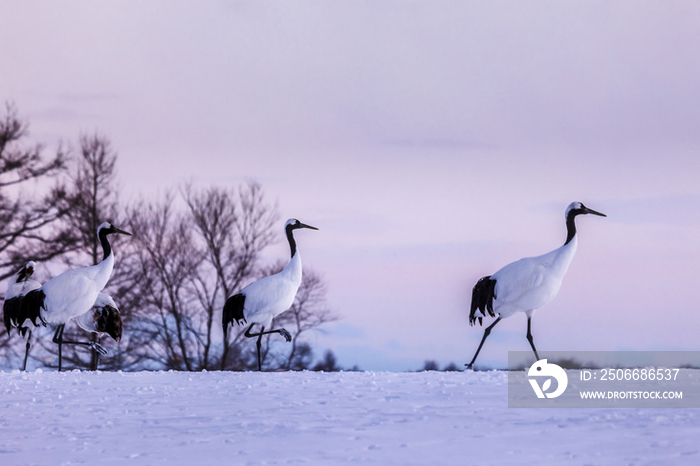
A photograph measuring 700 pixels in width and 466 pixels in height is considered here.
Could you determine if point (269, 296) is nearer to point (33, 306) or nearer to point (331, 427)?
point (33, 306)

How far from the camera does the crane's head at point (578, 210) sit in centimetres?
1494

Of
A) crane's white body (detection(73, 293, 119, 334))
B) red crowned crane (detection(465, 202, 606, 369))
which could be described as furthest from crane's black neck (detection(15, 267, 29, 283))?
red crowned crane (detection(465, 202, 606, 369))

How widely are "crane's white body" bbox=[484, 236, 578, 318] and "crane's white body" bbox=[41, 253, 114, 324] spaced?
7.69 meters

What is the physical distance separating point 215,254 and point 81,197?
4735mm

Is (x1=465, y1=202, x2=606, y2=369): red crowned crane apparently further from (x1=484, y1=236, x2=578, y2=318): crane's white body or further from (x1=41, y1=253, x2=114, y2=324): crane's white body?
(x1=41, y1=253, x2=114, y2=324): crane's white body

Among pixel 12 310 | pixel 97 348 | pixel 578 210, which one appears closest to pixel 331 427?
pixel 578 210

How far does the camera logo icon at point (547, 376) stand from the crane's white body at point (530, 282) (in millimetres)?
1840

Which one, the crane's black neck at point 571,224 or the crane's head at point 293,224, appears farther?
the crane's head at point 293,224

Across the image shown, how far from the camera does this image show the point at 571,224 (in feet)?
48.3

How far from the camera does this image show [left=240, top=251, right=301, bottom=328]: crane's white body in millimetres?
15312

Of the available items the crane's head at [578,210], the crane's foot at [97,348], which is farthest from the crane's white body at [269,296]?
the crane's head at [578,210]

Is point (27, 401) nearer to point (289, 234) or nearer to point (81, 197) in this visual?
point (289, 234)

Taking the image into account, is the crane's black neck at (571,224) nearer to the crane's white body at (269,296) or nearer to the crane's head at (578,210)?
the crane's head at (578,210)

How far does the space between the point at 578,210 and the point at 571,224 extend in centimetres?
51
